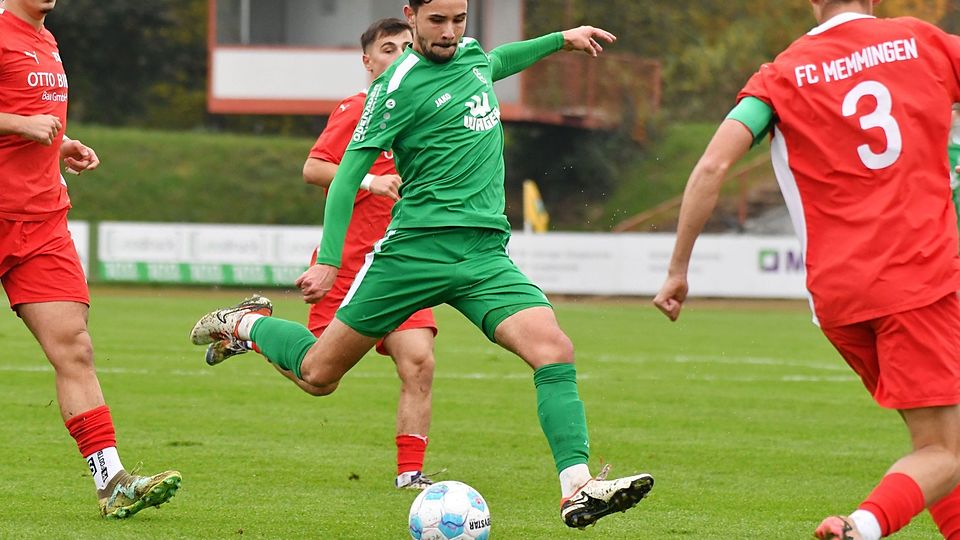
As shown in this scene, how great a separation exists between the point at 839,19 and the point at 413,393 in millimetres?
3514

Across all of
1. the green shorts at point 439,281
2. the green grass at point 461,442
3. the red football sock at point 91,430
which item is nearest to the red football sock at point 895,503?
the green grass at point 461,442

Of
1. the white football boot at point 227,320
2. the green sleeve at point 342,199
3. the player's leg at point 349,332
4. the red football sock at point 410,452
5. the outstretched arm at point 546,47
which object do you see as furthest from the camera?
the red football sock at point 410,452

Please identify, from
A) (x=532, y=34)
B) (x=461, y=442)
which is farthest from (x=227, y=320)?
(x=532, y=34)

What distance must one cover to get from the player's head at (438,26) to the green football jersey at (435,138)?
0.06 m

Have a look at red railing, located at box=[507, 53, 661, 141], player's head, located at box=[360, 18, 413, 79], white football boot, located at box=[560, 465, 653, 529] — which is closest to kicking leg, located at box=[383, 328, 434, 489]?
player's head, located at box=[360, 18, 413, 79]

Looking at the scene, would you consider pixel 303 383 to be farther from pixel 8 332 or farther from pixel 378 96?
pixel 8 332

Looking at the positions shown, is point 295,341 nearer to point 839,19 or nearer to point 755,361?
point 839,19

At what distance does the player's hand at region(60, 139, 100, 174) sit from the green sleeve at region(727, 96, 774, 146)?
3298 millimetres

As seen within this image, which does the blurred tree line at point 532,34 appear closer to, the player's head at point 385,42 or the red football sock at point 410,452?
the player's head at point 385,42

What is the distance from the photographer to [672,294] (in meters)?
4.82

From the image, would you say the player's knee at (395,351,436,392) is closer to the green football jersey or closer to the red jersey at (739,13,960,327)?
the green football jersey

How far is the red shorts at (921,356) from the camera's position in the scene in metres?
4.48

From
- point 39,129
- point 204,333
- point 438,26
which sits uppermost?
point 438,26

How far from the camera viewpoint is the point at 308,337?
20.8ft
